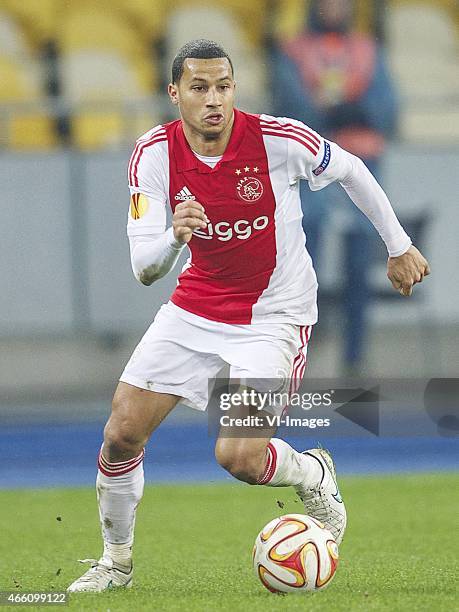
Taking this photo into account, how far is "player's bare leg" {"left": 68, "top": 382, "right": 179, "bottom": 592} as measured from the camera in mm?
4773

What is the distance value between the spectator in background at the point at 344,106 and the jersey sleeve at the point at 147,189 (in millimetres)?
3964

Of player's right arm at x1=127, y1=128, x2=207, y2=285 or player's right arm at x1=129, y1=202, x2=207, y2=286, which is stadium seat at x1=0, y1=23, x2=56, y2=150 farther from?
player's right arm at x1=129, y1=202, x2=207, y2=286

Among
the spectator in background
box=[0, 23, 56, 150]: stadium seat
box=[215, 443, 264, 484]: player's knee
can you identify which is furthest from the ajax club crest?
box=[0, 23, 56, 150]: stadium seat

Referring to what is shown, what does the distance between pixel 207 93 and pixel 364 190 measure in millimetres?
707

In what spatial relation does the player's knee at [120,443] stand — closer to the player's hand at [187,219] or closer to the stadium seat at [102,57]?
the player's hand at [187,219]

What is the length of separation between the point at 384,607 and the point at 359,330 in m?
5.07

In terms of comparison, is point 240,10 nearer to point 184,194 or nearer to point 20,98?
point 20,98

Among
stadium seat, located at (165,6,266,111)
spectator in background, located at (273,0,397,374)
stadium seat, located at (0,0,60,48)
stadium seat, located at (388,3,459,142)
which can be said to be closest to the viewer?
spectator in background, located at (273,0,397,374)

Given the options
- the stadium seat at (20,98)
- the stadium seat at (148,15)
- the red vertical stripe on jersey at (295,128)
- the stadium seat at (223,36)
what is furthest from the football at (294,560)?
the stadium seat at (148,15)

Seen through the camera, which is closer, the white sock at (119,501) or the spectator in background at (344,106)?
the white sock at (119,501)

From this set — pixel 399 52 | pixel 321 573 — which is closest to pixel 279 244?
pixel 321 573

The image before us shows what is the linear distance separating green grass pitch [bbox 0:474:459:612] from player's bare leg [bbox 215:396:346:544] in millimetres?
251

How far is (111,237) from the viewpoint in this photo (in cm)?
919

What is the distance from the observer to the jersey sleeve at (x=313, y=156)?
195 inches
